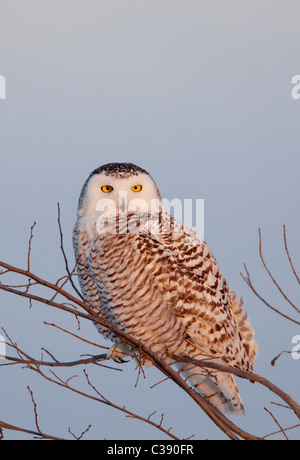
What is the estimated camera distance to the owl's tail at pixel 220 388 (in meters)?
4.09

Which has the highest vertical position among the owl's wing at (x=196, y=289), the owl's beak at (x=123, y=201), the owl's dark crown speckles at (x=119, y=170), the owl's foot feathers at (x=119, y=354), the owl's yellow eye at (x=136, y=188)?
the owl's dark crown speckles at (x=119, y=170)

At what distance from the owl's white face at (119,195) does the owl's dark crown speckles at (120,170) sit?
2cm

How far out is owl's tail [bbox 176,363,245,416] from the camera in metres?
4.09

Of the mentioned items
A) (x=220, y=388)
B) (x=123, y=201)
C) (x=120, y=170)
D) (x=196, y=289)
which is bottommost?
(x=220, y=388)

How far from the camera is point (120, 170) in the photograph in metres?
4.05

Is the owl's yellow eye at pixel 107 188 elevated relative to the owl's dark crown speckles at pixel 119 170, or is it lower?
lower

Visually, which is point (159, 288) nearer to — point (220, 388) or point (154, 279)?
point (154, 279)

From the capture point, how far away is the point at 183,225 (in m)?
4.12

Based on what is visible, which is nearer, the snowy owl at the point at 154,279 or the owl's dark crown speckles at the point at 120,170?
the snowy owl at the point at 154,279

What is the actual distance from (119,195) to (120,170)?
0.51 ft

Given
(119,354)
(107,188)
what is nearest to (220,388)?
(119,354)

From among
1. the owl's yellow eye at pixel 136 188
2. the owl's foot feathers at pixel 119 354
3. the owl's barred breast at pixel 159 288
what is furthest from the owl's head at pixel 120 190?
the owl's foot feathers at pixel 119 354

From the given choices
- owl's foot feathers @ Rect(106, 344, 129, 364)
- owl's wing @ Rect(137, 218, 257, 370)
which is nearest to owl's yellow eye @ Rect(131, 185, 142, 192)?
owl's wing @ Rect(137, 218, 257, 370)

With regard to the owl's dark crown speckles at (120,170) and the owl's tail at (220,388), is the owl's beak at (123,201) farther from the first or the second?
the owl's tail at (220,388)
